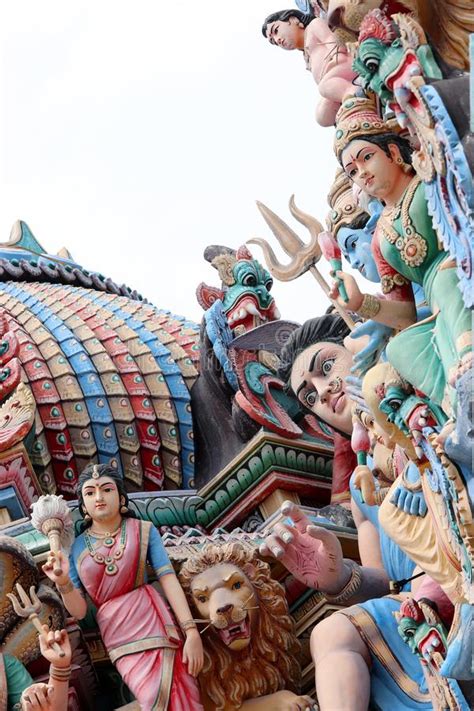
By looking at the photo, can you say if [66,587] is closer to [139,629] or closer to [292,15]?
[139,629]

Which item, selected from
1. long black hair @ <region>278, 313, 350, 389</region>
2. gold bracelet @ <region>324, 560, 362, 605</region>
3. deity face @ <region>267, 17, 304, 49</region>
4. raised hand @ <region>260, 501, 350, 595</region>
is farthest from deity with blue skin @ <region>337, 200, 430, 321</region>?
gold bracelet @ <region>324, 560, 362, 605</region>

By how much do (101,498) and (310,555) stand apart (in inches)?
50.8

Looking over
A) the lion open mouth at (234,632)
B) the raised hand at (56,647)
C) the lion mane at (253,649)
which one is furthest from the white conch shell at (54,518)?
the lion open mouth at (234,632)

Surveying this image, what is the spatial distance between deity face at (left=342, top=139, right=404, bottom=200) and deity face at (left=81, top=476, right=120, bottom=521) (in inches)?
95.9

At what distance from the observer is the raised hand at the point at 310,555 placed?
1063cm

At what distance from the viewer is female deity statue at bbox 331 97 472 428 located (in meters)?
9.20

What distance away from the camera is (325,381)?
1177cm

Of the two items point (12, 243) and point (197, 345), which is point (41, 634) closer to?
point (197, 345)

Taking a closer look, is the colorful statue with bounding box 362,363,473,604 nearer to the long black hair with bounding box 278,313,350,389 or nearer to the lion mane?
the lion mane

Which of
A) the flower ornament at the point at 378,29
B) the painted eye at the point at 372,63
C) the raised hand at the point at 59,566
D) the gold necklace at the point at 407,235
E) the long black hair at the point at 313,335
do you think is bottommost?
the raised hand at the point at 59,566

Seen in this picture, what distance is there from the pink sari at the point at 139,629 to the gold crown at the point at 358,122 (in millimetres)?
2582

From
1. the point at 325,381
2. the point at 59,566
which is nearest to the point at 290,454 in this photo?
the point at 325,381

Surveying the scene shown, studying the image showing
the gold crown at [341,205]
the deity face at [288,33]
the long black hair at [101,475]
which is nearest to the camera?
the long black hair at [101,475]

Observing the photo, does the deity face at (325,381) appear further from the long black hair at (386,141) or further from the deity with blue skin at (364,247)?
the long black hair at (386,141)
